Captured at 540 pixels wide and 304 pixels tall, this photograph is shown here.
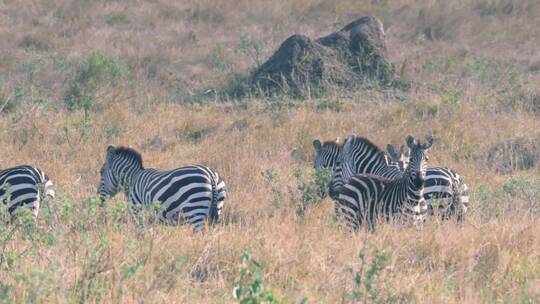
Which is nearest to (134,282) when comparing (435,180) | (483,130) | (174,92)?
(435,180)

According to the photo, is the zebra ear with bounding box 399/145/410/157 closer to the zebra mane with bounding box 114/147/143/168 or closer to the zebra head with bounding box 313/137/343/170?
the zebra head with bounding box 313/137/343/170

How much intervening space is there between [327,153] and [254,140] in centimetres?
237

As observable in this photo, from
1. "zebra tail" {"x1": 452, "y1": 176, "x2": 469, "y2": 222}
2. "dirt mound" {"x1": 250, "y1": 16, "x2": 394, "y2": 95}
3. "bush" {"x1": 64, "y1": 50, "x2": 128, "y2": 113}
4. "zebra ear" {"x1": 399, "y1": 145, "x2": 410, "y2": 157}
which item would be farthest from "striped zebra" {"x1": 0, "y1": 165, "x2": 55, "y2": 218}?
"dirt mound" {"x1": 250, "y1": 16, "x2": 394, "y2": 95}

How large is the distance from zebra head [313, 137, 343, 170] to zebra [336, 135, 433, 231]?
1.87 metres

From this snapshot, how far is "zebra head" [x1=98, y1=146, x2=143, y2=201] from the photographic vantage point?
8938 mm

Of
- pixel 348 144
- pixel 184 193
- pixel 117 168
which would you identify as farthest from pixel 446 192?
pixel 117 168

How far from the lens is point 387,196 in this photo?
25.0 ft

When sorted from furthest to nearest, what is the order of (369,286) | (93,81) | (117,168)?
(93,81) → (117,168) → (369,286)

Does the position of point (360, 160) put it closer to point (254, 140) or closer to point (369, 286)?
point (254, 140)

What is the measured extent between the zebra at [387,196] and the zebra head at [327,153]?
187 centimetres

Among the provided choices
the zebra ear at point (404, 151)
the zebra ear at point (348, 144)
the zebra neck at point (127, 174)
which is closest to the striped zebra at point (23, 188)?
the zebra neck at point (127, 174)

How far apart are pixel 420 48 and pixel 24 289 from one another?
17.3m

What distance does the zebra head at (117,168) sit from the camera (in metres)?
8.94

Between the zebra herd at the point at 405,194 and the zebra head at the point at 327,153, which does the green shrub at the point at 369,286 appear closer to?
the zebra herd at the point at 405,194
